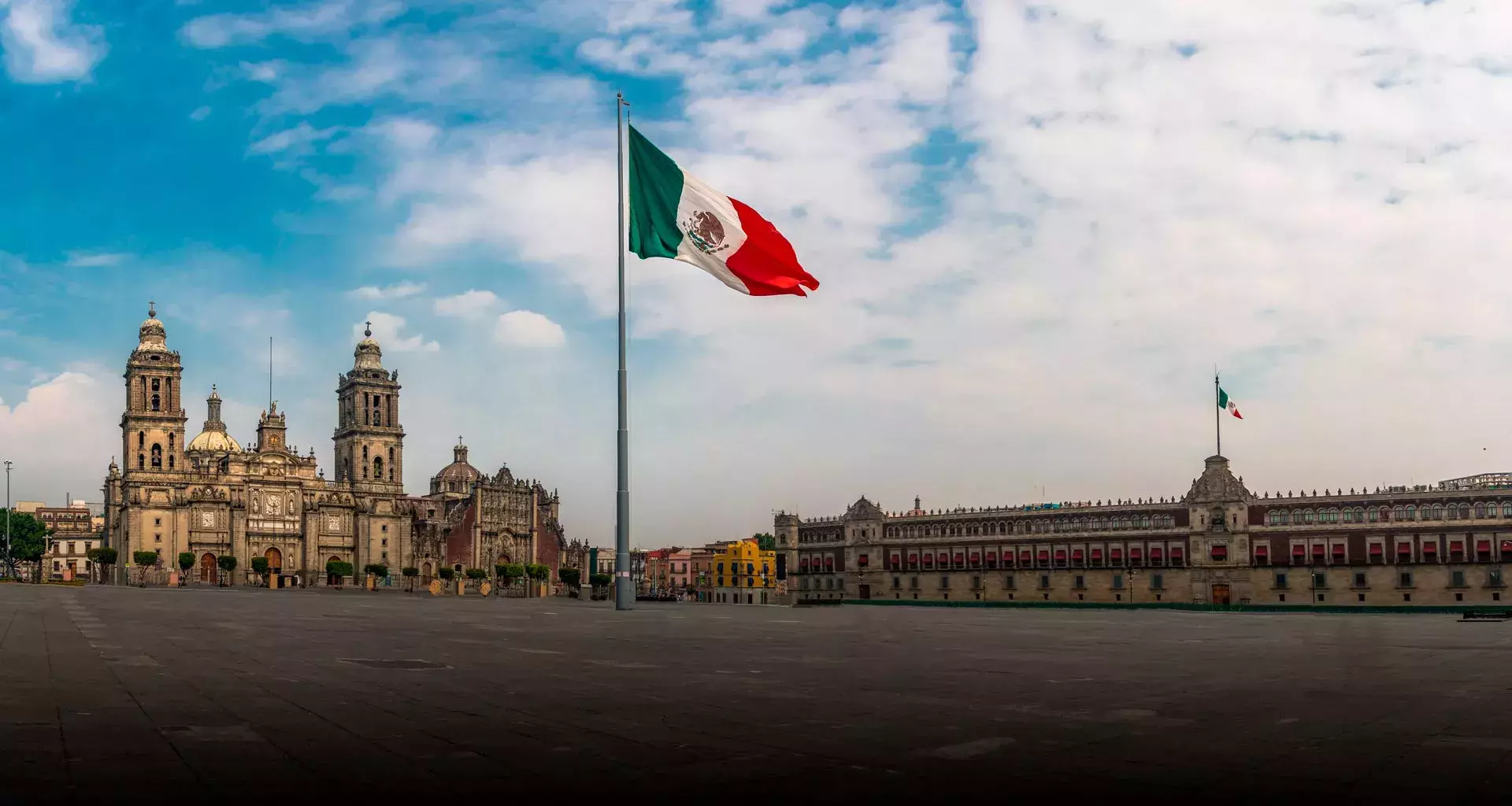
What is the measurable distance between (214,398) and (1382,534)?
11828cm

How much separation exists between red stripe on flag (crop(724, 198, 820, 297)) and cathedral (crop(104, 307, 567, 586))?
10036 cm

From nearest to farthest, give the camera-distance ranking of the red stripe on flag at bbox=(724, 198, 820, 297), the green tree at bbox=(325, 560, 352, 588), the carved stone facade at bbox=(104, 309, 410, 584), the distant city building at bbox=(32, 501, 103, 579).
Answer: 1. the red stripe on flag at bbox=(724, 198, 820, 297)
2. the green tree at bbox=(325, 560, 352, 588)
3. the carved stone facade at bbox=(104, 309, 410, 584)
4. the distant city building at bbox=(32, 501, 103, 579)

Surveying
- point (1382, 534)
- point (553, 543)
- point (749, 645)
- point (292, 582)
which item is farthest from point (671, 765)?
point (553, 543)

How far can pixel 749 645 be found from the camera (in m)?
18.6

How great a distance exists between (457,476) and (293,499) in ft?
99.7

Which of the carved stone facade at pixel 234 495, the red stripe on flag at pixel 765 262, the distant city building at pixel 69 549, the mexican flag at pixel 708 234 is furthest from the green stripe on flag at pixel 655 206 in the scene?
the distant city building at pixel 69 549

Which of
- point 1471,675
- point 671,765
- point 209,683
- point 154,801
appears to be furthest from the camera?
point 1471,675

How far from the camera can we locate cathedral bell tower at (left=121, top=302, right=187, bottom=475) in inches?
4727

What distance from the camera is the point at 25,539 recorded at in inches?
5664

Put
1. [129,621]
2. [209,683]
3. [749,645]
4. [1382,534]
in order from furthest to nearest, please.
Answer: [1382,534]
[129,621]
[749,645]
[209,683]

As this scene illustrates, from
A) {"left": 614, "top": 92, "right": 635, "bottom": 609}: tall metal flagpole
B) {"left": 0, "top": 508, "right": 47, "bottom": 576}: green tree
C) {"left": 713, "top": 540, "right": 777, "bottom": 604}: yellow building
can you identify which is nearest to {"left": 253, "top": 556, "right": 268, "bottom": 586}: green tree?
{"left": 0, "top": 508, "right": 47, "bottom": 576}: green tree

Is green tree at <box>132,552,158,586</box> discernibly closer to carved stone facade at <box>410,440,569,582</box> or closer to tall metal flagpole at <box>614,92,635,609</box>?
carved stone facade at <box>410,440,569,582</box>

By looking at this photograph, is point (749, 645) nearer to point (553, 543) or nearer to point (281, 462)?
point (281, 462)

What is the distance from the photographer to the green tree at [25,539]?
14312 cm
